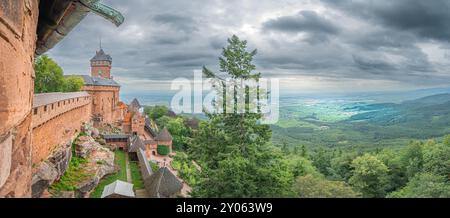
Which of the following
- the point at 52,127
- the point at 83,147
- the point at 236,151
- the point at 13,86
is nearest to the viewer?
the point at 13,86

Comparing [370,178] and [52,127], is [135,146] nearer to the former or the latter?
[52,127]

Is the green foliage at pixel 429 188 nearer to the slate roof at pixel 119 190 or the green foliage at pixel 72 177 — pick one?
the slate roof at pixel 119 190

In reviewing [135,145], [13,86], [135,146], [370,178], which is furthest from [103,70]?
[13,86]

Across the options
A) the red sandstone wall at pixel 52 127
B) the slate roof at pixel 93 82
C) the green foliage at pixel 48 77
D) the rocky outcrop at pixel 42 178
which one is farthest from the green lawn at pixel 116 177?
the slate roof at pixel 93 82

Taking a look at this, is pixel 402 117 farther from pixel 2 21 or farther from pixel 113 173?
pixel 2 21

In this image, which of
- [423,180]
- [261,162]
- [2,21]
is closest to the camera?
[2,21]

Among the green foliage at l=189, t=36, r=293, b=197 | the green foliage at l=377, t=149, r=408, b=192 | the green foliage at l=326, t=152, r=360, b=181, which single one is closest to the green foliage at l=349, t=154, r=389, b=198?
the green foliage at l=377, t=149, r=408, b=192

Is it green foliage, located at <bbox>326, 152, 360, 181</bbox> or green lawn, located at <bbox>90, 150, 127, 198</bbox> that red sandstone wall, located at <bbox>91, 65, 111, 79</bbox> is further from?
green foliage, located at <bbox>326, 152, 360, 181</bbox>
